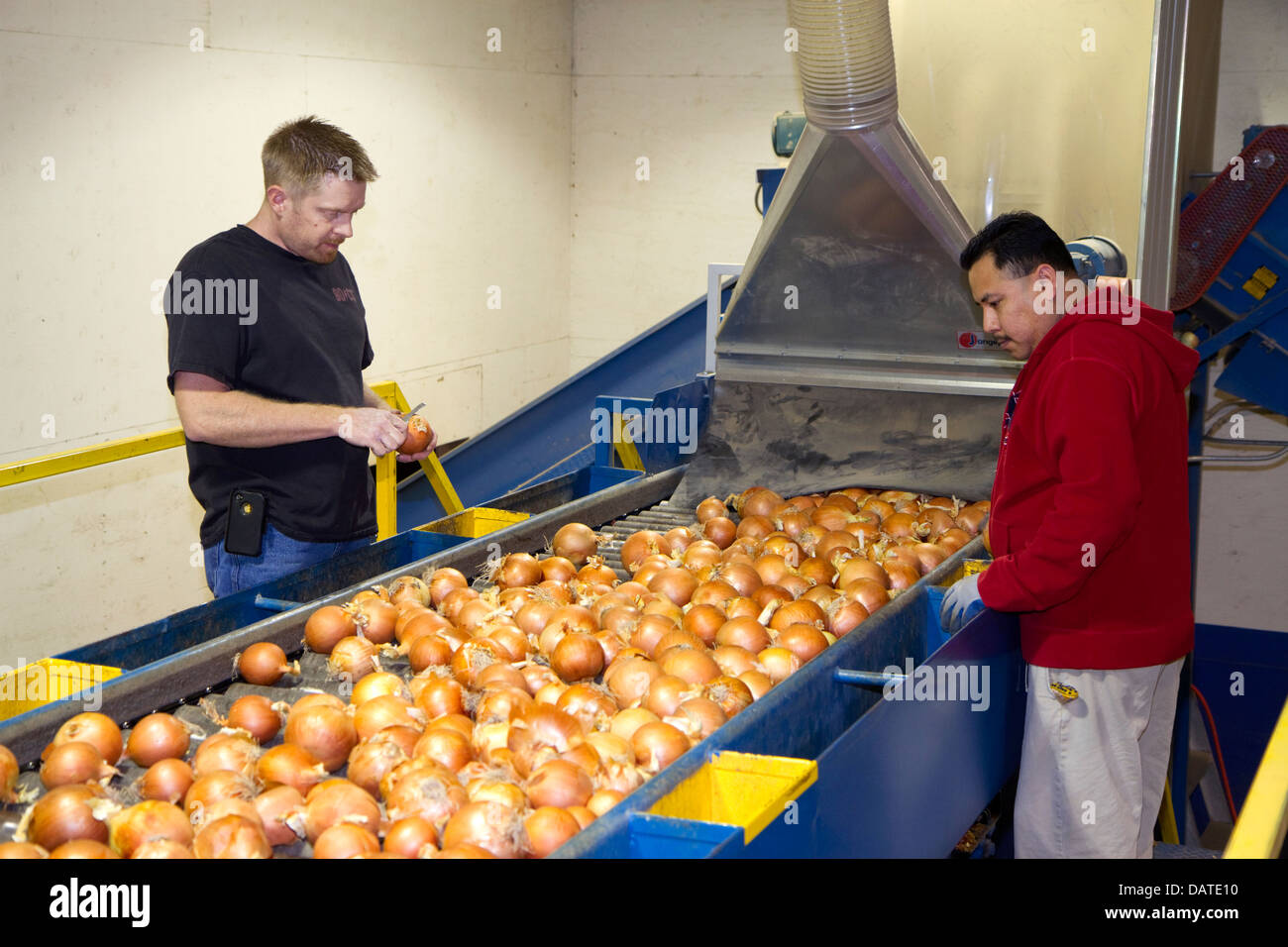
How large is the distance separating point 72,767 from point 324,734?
350 mm

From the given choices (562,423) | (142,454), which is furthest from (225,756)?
(562,423)

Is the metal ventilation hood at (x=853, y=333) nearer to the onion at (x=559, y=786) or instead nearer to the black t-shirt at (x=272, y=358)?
the black t-shirt at (x=272, y=358)

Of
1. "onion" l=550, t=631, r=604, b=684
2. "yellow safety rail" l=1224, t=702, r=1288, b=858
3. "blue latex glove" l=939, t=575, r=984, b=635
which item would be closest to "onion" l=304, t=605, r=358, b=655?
"onion" l=550, t=631, r=604, b=684

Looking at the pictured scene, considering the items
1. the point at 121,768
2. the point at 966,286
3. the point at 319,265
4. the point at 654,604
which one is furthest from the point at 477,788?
the point at 966,286

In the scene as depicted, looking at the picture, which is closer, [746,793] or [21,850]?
[21,850]

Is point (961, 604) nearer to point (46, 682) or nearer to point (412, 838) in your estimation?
point (412, 838)

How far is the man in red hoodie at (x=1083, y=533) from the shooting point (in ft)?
7.20

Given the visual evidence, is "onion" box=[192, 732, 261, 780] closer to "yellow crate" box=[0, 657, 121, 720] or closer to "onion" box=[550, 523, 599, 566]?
"yellow crate" box=[0, 657, 121, 720]

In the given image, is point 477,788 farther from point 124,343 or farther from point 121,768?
point 124,343

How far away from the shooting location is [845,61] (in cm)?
265

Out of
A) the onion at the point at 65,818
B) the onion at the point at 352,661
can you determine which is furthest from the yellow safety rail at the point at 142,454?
the onion at the point at 65,818

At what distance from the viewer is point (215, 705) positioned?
2.03 metres

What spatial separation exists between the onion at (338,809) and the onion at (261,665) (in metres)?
0.52

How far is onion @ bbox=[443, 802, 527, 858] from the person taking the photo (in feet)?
4.90
